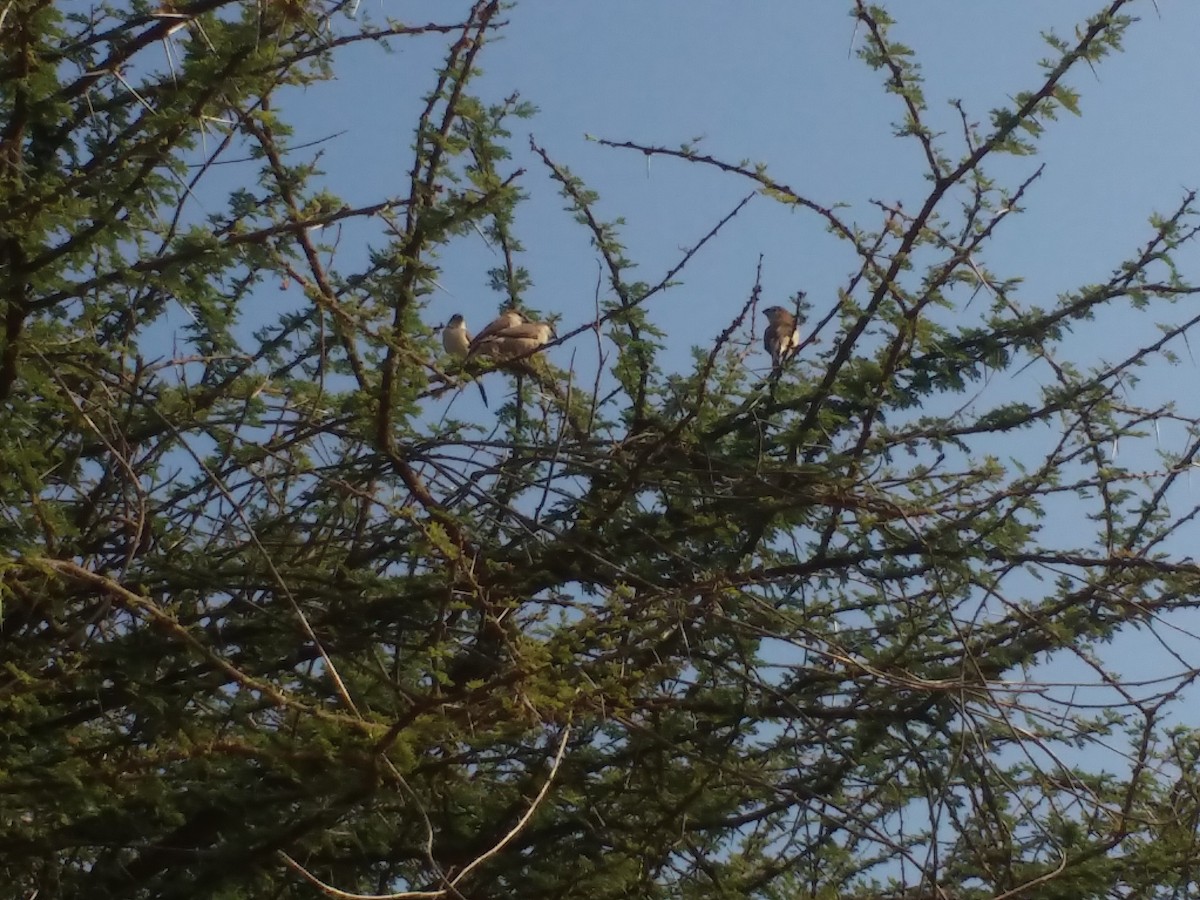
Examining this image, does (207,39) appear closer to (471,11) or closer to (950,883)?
(471,11)

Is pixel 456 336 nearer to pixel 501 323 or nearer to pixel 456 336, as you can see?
pixel 456 336

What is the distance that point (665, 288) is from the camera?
14.1 ft

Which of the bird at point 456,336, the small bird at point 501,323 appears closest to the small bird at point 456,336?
the bird at point 456,336

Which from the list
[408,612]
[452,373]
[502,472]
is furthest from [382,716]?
[452,373]

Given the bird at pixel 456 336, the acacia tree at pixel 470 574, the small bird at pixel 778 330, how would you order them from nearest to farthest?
the acacia tree at pixel 470 574 < the small bird at pixel 778 330 < the bird at pixel 456 336

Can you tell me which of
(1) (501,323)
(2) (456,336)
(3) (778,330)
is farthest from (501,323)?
(2) (456,336)

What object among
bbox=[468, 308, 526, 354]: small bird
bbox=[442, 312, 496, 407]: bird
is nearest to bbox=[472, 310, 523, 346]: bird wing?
bbox=[468, 308, 526, 354]: small bird

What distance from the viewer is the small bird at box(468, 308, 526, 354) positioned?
5677 mm

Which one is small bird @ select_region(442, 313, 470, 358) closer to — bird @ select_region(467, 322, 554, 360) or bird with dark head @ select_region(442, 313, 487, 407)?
bird with dark head @ select_region(442, 313, 487, 407)

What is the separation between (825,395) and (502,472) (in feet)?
2.95

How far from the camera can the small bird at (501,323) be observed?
223 inches

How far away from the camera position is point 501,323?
6.34m

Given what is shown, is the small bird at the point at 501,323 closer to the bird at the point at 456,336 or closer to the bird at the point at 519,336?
the bird at the point at 519,336

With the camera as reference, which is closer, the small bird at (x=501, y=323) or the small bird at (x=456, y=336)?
the small bird at (x=501, y=323)
